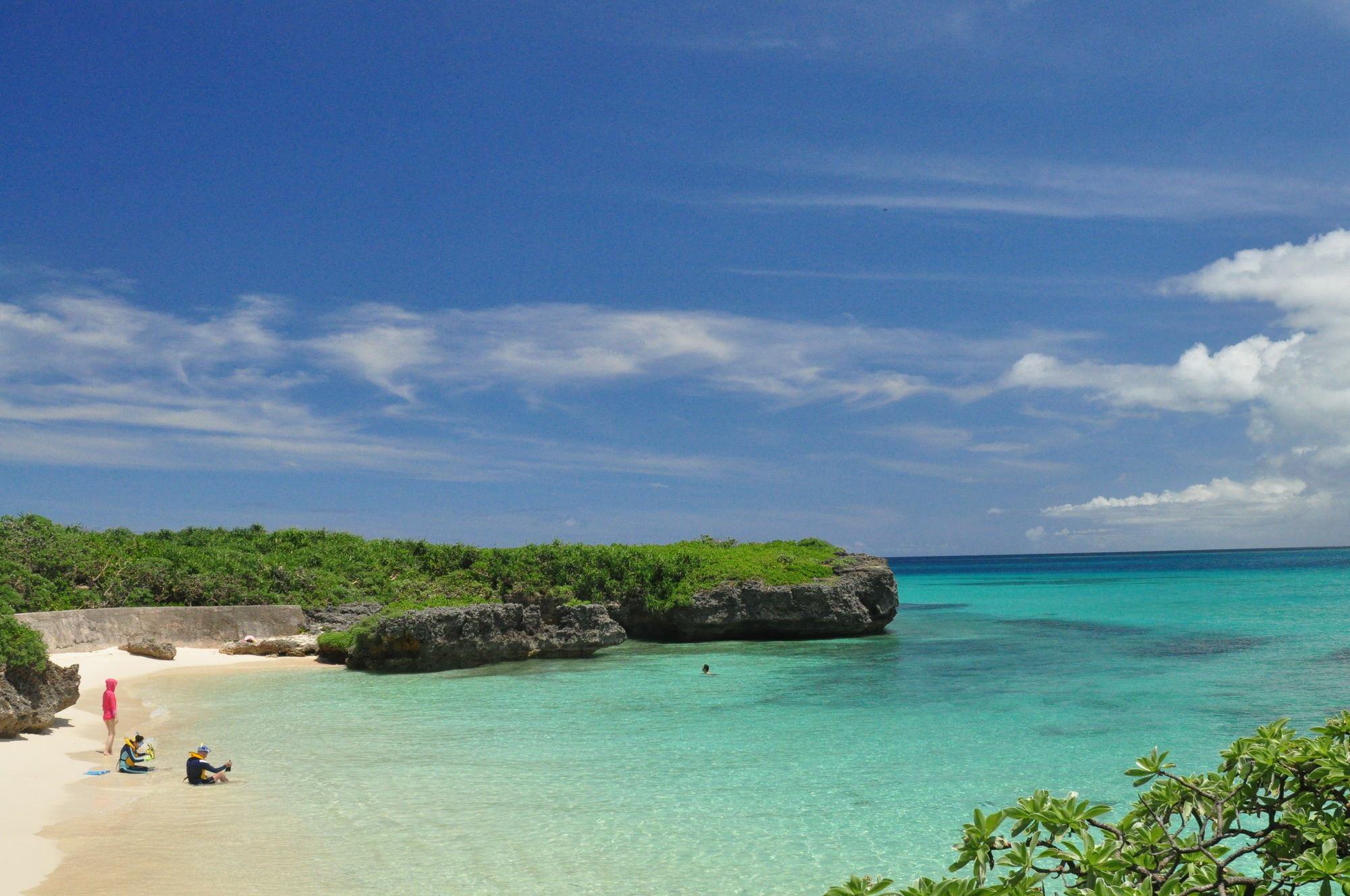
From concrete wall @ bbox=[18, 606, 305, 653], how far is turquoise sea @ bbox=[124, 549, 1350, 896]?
3.76m

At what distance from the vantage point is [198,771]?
34.3ft

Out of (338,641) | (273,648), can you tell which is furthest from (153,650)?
(338,641)

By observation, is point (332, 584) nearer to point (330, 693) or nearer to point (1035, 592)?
point (330, 693)

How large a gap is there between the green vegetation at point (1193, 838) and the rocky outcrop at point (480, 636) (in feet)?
61.6

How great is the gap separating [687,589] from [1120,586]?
142 feet

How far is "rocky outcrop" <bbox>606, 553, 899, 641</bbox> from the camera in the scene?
27078mm

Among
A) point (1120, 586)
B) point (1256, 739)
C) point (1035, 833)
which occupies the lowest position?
point (1120, 586)

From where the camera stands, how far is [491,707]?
1565 centimetres

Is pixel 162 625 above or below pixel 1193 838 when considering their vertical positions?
below

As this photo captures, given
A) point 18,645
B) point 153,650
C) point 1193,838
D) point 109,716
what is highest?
point 1193,838

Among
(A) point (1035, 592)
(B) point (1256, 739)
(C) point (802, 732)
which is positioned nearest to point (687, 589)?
(C) point (802, 732)

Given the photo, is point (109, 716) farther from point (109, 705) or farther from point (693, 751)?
point (693, 751)

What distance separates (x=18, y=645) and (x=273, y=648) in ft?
34.4

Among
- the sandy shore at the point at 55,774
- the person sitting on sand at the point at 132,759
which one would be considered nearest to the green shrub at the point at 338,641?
the sandy shore at the point at 55,774
